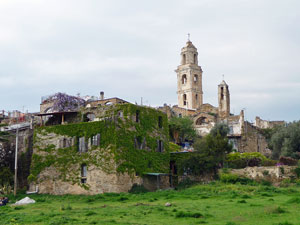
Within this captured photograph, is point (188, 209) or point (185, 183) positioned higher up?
point (185, 183)

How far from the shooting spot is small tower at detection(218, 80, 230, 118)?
74438 millimetres

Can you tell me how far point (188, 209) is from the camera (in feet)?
86.6

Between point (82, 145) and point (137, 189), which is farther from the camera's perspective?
point (82, 145)

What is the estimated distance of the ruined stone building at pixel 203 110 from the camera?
6303cm

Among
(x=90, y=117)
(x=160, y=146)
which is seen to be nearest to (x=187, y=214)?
(x=160, y=146)

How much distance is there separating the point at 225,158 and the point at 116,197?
Result: 13.4 meters

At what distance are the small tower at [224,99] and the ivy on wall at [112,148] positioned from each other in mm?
30163

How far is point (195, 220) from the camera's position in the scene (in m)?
22.2

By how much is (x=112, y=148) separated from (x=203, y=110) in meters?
43.2

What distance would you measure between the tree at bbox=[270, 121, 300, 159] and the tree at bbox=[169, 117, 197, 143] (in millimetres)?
13543

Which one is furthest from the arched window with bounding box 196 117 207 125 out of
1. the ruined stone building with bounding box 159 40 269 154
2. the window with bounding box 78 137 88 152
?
the window with bounding box 78 137 88 152

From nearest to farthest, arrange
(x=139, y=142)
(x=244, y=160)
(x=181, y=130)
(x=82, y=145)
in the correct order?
(x=82, y=145), (x=139, y=142), (x=244, y=160), (x=181, y=130)

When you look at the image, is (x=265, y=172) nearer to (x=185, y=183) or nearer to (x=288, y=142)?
(x=185, y=183)

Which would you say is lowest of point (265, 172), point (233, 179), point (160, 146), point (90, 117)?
point (233, 179)
